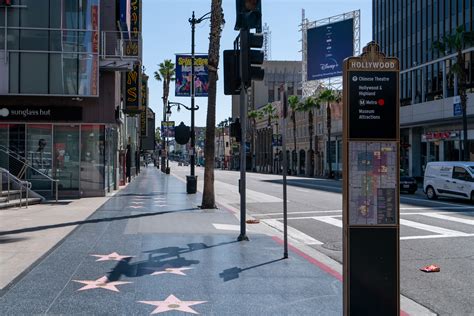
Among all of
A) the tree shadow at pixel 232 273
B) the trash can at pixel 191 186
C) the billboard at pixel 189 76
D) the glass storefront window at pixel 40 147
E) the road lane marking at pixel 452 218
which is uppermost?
the billboard at pixel 189 76

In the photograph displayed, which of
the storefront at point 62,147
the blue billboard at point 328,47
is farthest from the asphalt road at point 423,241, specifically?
the blue billboard at point 328,47

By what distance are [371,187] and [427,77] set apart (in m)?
55.2

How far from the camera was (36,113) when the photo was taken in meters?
23.7

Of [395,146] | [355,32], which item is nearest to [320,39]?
[355,32]

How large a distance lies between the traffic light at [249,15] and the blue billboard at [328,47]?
52047 millimetres

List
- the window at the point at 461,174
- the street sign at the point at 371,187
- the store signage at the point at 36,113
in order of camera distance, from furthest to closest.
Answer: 1. the window at the point at 461,174
2. the store signage at the point at 36,113
3. the street sign at the point at 371,187

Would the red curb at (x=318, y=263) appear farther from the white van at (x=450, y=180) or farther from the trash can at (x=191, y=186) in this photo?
the trash can at (x=191, y=186)

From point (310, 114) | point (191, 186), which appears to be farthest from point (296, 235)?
point (310, 114)

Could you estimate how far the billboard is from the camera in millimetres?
25391

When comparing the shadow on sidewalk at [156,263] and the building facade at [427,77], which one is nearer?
the shadow on sidewalk at [156,263]

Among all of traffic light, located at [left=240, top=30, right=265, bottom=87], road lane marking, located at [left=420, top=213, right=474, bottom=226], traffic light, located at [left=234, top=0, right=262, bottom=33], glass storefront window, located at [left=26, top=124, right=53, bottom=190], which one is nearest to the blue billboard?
glass storefront window, located at [left=26, top=124, right=53, bottom=190]

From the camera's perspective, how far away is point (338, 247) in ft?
39.6

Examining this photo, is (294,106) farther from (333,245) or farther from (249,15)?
(249,15)

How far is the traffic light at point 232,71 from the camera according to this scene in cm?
1164
